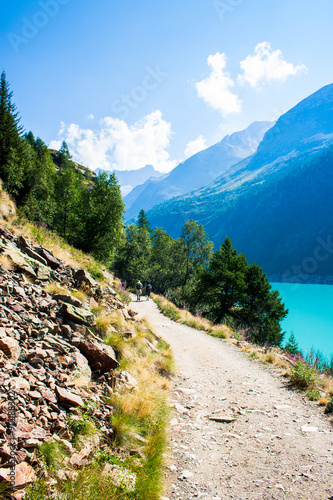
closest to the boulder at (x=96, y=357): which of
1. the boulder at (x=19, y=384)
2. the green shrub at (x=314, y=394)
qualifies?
the boulder at (x=19, y=384)

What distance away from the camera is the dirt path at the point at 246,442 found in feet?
13.6

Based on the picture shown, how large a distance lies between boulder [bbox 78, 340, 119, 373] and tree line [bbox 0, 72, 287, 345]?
769 inches

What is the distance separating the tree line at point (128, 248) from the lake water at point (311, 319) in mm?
19632


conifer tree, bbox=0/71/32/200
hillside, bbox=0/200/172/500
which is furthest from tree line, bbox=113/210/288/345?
hillside, bbox=0/200/172/500

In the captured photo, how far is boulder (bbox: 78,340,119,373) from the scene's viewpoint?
622 centimetres

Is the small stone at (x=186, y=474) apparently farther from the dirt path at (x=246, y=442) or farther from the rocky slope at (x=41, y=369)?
the rocky slope at (x=41, y=369)

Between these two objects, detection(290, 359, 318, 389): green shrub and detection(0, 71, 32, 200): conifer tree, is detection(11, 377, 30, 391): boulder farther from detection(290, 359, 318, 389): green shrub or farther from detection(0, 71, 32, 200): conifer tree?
detection(0, 71, 32, 200): conifer tree

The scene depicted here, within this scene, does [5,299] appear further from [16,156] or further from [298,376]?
[16,156]

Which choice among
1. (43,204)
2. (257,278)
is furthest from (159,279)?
(43,204)

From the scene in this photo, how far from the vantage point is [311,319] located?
3268 inches

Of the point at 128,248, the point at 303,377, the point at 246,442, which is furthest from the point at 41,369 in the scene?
the point at 128,248

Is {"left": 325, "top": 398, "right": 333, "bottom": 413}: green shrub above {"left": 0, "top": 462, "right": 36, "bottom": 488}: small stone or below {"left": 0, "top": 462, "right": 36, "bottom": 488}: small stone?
above

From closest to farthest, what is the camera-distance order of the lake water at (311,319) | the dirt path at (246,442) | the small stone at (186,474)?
the dirt path at (246,442) < the small stone at (186,474) < the lake water at (311,319)

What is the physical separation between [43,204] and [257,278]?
103 ft
